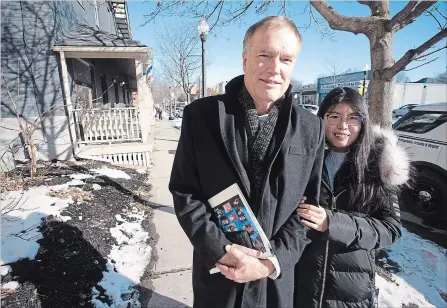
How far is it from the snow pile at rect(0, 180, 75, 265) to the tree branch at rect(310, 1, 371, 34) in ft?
14.5

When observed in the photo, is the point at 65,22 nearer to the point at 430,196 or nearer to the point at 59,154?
the point at 59,154

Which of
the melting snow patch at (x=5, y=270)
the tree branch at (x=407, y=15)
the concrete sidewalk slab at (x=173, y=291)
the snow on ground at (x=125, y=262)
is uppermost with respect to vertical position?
the tree branch at (x=407, y=15)

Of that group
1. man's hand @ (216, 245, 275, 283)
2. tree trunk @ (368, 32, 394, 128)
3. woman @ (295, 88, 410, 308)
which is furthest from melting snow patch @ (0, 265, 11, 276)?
tree trunk @ (368, 32, 394, 128)

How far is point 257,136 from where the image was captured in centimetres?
130

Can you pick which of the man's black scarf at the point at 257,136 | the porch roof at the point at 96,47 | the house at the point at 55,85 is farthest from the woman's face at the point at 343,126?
the porch roof at the point at 96,47

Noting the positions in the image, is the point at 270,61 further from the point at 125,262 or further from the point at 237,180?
the point at 125,262

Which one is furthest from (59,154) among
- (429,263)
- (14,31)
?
(429,263)

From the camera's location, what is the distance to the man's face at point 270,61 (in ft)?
3.81

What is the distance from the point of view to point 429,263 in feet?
11.0

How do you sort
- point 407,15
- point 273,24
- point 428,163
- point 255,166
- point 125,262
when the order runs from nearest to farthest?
point 273,24 → point 255,166 → point 407,15 → point 125,262 → point 428,163

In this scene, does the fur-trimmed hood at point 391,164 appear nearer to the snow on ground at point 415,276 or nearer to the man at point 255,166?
the man at point 255,166

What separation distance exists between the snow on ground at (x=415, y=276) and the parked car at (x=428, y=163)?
36.6 inches

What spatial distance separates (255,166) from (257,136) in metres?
0.15

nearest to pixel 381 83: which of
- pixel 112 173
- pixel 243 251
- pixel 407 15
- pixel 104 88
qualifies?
pixel 407 15
